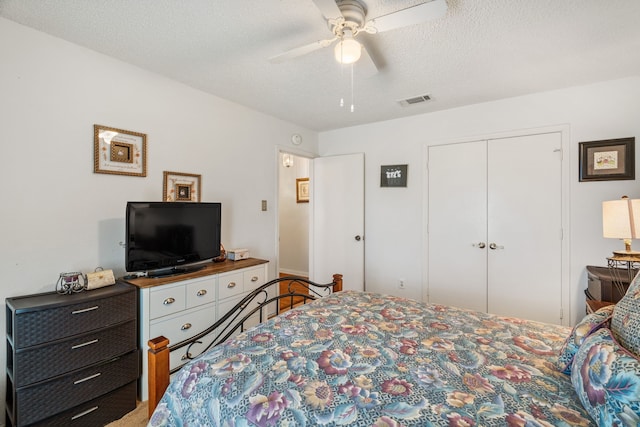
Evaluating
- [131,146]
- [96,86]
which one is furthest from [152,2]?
[131,146]

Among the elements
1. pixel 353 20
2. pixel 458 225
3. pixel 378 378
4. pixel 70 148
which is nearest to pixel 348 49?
pixel 353 20

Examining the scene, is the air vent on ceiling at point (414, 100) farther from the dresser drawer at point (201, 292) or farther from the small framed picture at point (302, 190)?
the small framed picture at point (302, 190)

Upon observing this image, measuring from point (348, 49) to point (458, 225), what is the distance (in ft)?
8.22

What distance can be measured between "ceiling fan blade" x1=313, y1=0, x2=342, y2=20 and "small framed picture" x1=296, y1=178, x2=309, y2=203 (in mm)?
4203

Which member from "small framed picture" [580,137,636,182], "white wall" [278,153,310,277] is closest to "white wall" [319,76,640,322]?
"small framed picture" [580,137,636,182]

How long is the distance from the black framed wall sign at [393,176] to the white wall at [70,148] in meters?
2.15

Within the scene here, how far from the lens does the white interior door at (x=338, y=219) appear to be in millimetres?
4000

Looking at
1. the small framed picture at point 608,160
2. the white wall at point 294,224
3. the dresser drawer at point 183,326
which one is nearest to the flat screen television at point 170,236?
the dresser drawer at point 183,326

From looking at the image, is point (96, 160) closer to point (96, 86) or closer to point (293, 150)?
point (96, 86)

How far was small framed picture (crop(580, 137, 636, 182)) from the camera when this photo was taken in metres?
2.53

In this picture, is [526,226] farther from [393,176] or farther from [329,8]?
[329,8]

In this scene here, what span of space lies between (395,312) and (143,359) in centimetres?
178

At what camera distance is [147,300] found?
202cm

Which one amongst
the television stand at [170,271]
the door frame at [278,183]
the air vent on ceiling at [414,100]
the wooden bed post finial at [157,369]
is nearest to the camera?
the wooden bed post finial at [157,369]
